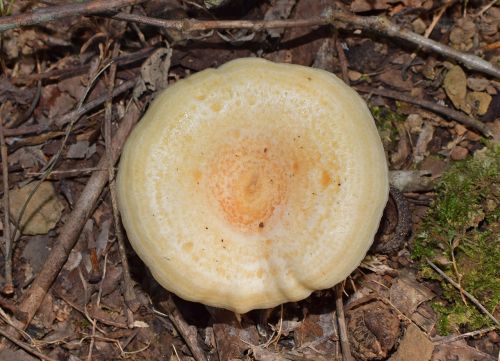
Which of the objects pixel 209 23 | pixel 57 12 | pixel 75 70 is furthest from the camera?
pixel 75 70

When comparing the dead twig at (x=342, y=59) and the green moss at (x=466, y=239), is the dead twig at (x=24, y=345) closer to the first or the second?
the green moss at (x=466, y=239)

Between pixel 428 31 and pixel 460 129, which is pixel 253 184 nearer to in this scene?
pixel 460 129

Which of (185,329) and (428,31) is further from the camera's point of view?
(428,31)

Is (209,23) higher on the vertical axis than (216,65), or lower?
higher

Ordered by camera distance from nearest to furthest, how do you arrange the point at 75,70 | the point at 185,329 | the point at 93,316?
the point at 185,329
the point at 93,316
the point at 75,70

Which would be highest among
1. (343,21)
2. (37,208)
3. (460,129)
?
(343,21)

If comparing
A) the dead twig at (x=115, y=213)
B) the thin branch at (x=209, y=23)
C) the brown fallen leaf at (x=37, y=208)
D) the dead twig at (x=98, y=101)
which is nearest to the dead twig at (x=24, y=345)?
the dead twig at (x=115, y=213)

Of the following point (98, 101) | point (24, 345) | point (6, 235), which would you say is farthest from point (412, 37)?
point (24, 345)

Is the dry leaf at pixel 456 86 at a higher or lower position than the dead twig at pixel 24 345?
higher
